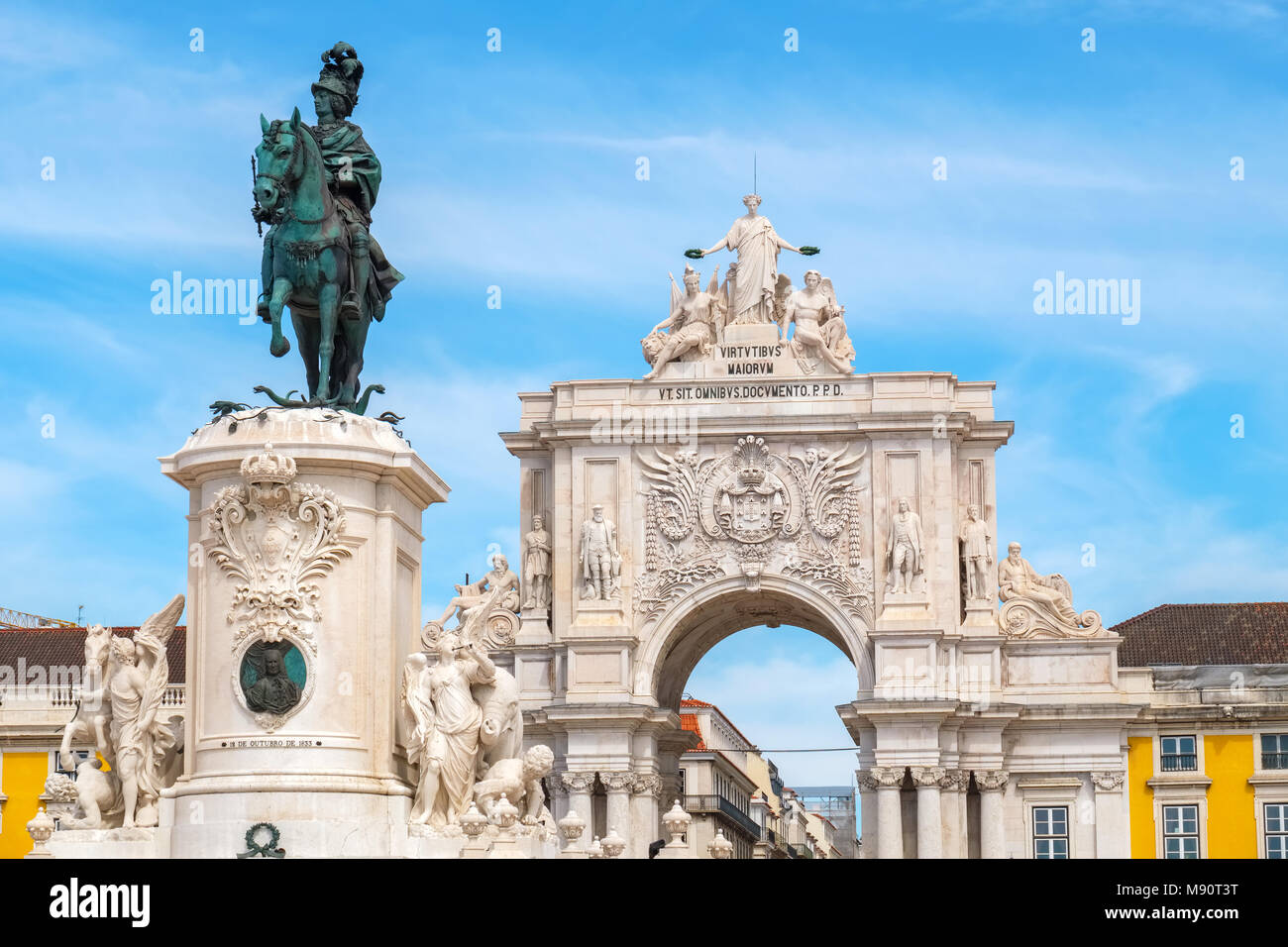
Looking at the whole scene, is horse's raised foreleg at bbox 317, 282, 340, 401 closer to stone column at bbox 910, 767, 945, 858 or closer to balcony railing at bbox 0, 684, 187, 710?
stone column at bbox 910, 767, 945, 858

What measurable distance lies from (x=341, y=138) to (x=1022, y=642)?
38963mm

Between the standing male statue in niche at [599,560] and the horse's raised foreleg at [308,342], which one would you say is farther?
the standing male statue in niche at [599,560]

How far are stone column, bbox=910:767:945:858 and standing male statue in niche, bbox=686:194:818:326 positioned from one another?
1124cm

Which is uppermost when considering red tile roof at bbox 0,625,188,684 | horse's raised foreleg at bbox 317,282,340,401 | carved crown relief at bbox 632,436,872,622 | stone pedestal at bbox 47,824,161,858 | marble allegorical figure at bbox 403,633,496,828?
carved crown relief at bbox 632,436,872,622

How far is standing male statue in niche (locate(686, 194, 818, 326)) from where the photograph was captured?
55.3m

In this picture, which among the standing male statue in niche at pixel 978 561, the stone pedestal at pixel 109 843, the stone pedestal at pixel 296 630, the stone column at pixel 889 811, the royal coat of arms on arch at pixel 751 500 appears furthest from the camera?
the royal coat of arms on arch at pixel 751 500

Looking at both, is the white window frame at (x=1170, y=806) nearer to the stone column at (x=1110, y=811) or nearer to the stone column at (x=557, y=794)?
the stone column at (x=1110, y=811)

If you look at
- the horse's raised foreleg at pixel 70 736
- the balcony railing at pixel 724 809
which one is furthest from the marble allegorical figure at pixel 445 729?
the balcony railing at pixel 724 809

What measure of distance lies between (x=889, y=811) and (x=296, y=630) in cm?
3723

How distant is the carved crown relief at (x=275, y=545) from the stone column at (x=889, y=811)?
3691 cm

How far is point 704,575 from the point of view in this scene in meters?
54.4

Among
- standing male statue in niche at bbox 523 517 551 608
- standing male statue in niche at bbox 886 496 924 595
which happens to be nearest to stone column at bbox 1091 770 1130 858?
standing male statue in niche at bbox 886 496 924 595

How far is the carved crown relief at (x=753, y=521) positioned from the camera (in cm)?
5419

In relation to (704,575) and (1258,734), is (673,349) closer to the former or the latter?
(704,575)
